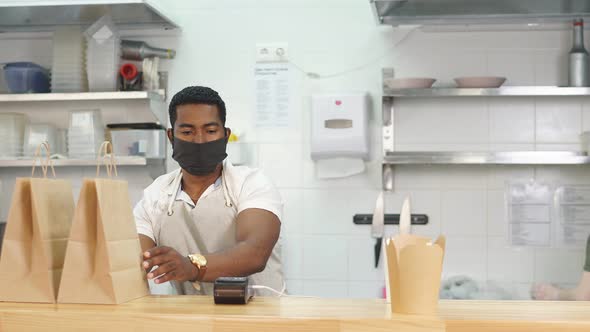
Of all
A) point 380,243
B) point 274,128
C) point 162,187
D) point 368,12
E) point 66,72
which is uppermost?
point 368,12

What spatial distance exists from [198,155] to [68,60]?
5.48 feet

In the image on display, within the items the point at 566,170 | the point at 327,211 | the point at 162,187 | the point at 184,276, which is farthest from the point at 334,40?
the point at 184,276

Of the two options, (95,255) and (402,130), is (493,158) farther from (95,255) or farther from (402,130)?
(95,255)

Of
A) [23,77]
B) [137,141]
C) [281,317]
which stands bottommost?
[281,317]

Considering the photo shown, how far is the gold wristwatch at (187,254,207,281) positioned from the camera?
2.04m

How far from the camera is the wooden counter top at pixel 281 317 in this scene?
1.51 meters

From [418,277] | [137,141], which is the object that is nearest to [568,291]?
[418,277]

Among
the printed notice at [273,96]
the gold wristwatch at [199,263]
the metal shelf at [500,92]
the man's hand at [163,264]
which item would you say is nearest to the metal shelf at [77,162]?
the printed notice at [273,96]

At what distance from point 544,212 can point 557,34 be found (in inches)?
34.9

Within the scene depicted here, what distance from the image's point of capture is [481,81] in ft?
11.9

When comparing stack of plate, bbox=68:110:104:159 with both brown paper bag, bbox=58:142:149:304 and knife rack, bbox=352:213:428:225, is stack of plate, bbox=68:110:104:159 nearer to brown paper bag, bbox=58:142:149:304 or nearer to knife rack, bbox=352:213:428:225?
knife rack, bbox=352:213:428:225

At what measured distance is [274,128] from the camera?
393 centimetres

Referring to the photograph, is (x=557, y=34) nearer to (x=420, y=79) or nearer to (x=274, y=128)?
(x=420, y=79)

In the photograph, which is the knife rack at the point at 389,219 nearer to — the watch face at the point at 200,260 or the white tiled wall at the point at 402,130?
the white tiled wall at the point at 402,130
